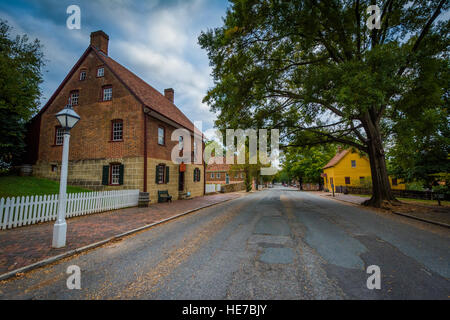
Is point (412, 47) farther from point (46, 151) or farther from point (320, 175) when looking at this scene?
point (320, 175)

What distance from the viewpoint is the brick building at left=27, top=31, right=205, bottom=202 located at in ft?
43.5

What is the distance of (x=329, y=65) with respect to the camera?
9.18 metres

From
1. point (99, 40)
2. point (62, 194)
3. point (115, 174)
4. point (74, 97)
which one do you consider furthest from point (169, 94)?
point (62, 194)

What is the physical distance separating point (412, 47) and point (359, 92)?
7.52 metres

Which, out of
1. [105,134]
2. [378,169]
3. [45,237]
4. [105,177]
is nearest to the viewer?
[45,237]

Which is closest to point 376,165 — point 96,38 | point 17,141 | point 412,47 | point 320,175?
point 412,47

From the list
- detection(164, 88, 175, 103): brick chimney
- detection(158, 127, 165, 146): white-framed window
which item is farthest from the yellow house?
detection(158, 127, 165, 146): white-framed window

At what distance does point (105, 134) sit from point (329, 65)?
14680 millimetres

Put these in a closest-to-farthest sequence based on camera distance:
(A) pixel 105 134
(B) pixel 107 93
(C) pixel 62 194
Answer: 1. (C) pixel 62 194
2. (A) pixel 105 134
3. (B) pixel 107 93

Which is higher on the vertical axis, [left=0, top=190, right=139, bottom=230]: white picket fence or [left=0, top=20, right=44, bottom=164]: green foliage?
[left=0, top=20, right=44, bottom=164]: green foliage

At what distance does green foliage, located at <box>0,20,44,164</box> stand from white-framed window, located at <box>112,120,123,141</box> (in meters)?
4.21

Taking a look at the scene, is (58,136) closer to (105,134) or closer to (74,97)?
(74,97)

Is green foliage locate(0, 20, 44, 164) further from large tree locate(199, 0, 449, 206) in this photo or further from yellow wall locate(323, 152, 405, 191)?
yellow wall locate(323, 152, 405, 191)
